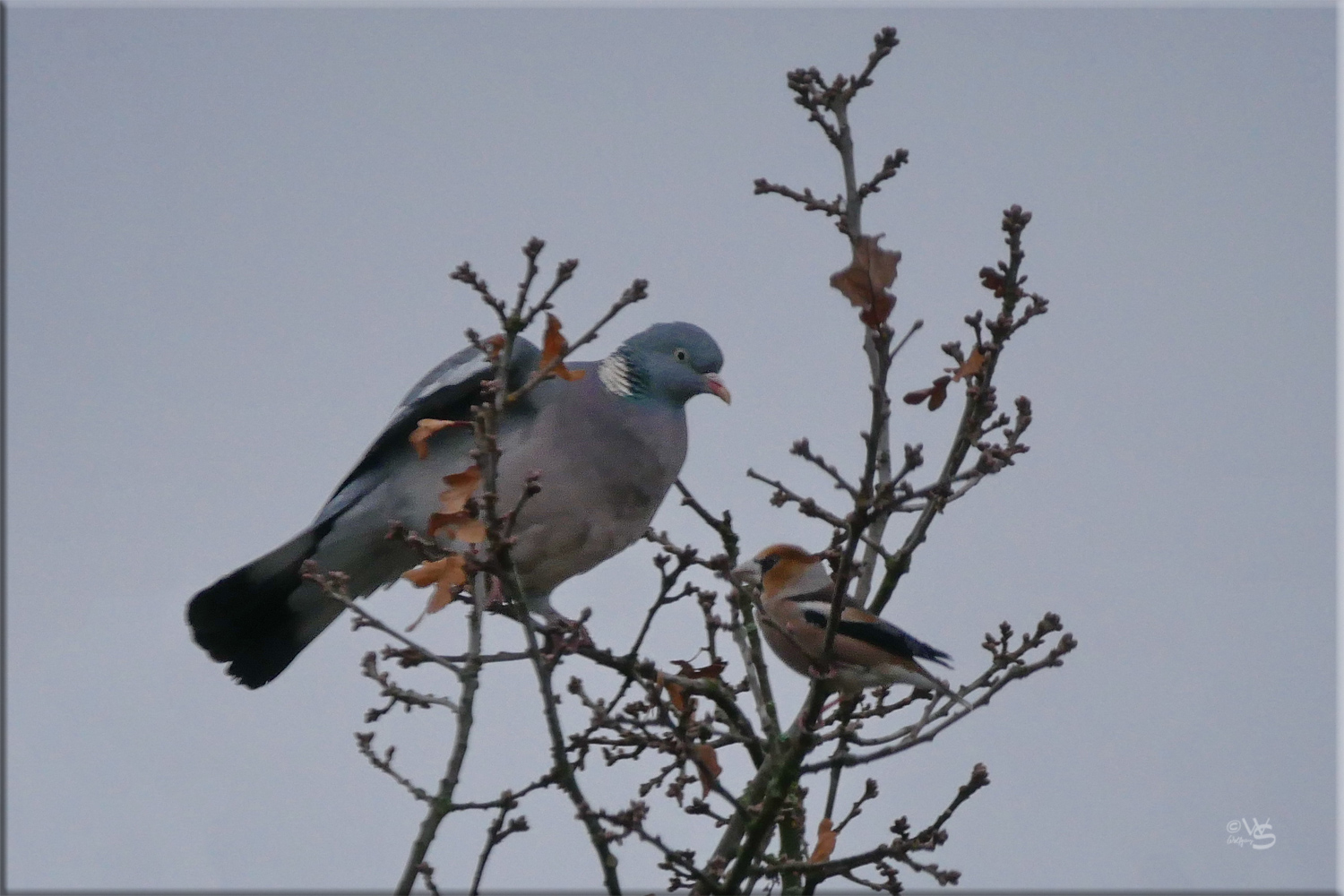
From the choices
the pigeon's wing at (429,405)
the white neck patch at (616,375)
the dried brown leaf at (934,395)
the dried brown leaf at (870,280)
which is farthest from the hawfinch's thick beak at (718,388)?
the dried brown leaf at (870,280)

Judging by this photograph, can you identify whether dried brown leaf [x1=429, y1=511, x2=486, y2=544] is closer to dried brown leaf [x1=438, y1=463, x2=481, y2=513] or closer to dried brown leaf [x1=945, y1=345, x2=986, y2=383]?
dried brown leaf [x1=438, y1=463, x2=481, y2=513]

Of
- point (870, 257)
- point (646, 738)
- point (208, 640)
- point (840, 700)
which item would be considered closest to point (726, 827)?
point (646, 738)

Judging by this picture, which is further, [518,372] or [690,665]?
[518,372]

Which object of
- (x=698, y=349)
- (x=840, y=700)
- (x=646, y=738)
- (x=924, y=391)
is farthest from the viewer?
(x=698, y=349)

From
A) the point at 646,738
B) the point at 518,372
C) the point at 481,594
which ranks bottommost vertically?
the point at 646,738

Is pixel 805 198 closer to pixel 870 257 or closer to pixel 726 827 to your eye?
pixel 870 257

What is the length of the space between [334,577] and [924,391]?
154 centimetres

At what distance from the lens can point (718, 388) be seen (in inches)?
166

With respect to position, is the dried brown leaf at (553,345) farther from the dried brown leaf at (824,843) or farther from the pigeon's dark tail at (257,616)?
the pigeon's dark tail at (257,616)

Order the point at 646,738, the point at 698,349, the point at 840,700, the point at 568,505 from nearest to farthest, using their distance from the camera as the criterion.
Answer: the point at 646,738
the point at 840,700
the point at 568,505
the point at 698,349

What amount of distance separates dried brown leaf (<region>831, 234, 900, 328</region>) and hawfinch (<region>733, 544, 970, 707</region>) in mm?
674

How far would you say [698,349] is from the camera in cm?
423

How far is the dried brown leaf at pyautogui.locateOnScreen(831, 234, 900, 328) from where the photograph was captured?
95.9 inches

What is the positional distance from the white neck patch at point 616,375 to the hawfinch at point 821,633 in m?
0.69
